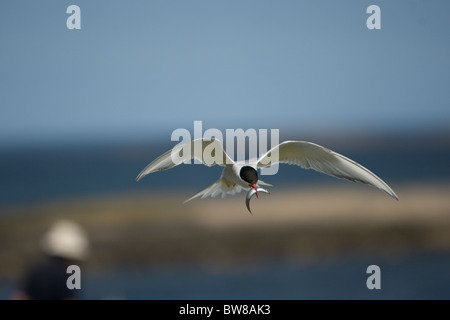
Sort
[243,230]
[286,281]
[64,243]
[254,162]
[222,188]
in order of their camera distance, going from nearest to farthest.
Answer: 1. [64,243]
2. [254,162]
3. [222,188]
4. [286,281]
5. [243,230]

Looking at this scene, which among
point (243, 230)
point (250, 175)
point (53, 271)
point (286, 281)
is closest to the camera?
point (53, 271)

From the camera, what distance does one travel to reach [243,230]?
15.8 m

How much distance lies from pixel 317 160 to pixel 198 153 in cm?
79

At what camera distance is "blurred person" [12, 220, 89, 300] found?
2734 millimetres

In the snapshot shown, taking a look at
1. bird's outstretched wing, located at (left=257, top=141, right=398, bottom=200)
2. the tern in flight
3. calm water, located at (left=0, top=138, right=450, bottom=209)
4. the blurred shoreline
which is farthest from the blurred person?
calm water, located at (left=0, top=138, right=450, bottom=209)

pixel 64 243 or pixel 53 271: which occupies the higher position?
pixel 64 243

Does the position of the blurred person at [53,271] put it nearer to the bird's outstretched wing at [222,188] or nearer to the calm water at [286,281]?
the bird's outstretched wing at [222,188]

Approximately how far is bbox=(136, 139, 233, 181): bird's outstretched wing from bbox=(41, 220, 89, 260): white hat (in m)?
0.97

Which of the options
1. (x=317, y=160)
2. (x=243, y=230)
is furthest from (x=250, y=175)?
(x=243, y=230)

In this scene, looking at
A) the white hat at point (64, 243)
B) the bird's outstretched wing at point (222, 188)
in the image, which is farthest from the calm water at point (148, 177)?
the white hat at point (64, 243)

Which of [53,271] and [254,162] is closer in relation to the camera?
[53,271]

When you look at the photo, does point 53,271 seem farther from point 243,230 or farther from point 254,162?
point 243,230

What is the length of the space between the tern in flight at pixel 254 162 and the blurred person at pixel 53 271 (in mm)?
893
